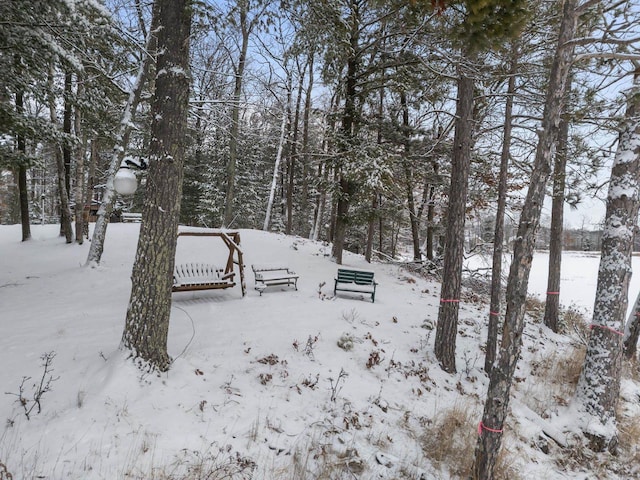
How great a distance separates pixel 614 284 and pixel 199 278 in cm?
743

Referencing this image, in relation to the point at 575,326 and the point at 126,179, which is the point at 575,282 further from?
the point at 126,179

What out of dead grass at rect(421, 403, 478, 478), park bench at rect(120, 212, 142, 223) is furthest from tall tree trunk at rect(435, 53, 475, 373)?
park bench at rect(120, 212, 142, 223)

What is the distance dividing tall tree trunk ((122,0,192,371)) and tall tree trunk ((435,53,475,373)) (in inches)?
171

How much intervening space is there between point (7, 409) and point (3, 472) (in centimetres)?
97

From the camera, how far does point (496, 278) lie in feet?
20.1

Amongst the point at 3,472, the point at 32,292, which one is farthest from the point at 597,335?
the point at 32,292

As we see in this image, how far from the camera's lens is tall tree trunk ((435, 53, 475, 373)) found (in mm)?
5531

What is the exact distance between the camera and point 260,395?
412cm

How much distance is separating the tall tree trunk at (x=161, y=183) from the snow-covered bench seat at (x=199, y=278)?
2357 millimetres

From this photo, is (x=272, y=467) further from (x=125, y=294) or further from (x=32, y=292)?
(x=32, y=292)

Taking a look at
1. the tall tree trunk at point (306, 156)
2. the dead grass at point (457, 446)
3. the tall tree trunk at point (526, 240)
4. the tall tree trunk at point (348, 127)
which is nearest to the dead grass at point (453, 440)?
the dead grass at point (457, 446)

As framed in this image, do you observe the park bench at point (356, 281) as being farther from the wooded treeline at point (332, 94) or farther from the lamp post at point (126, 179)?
the lamp post at point (126, 179)

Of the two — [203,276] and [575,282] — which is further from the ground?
[203,276]

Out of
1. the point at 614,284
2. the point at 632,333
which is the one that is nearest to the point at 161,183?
the point at 614,284
